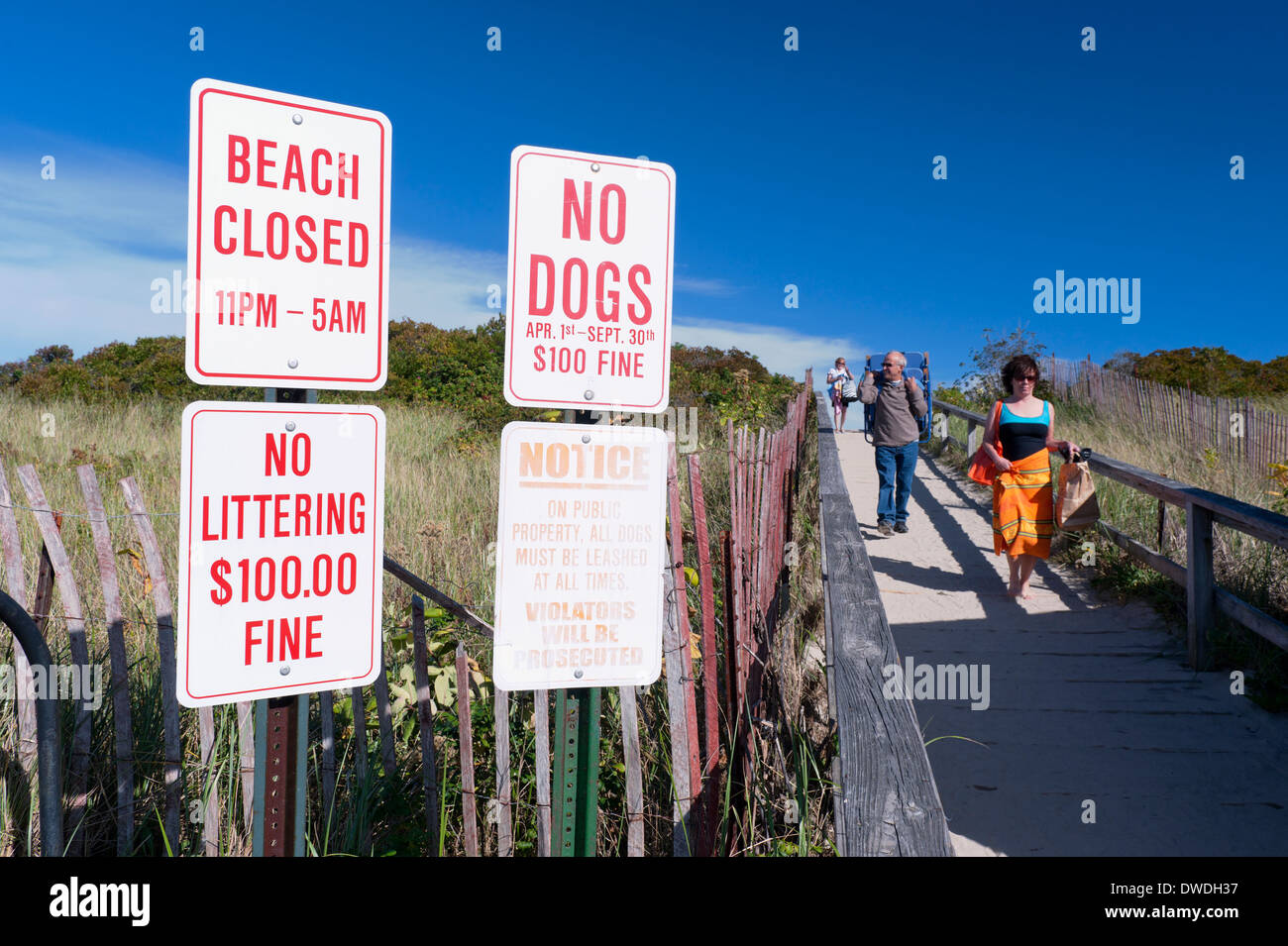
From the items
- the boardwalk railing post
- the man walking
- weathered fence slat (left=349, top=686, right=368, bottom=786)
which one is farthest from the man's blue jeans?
weathered fence slat (left=349, top=686, right=368, bottom=786)

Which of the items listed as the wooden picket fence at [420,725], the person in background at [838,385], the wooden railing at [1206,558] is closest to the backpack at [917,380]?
the wooden railing at [1206,558]

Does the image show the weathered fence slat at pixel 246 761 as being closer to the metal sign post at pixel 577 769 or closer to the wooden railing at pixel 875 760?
the metal sign post at pixel 577 769

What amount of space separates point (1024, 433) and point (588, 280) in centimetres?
508

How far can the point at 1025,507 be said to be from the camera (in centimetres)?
578

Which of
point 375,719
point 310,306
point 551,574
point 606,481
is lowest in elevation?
point 375,719

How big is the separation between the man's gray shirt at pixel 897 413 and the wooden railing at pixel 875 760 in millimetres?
5540

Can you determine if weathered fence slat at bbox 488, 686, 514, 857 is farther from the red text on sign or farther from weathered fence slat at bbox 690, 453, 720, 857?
the red text on sign

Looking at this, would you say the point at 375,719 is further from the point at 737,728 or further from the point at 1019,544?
the point at 1019,544

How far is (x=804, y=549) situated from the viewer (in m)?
6.61

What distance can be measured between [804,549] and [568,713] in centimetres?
504

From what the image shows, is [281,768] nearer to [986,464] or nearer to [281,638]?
[281,638]

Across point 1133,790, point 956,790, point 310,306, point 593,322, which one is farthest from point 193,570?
point 1133,790

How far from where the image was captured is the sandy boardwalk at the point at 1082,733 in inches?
126

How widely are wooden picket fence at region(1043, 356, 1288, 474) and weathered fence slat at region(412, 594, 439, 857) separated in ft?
34.3
